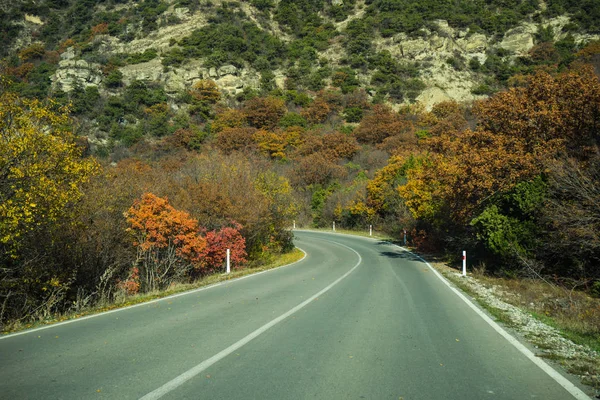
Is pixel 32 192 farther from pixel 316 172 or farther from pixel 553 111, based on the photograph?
pixel 316 172

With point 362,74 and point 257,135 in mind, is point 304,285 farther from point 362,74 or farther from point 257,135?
point 362,74

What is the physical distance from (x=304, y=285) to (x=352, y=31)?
4228 inches

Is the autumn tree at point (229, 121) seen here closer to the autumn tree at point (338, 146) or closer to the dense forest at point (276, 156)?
the dense forest at point (276, 156)

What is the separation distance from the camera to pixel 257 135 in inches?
2397

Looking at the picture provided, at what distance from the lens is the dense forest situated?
1070 centimetres

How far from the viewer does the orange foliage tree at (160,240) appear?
1462cm

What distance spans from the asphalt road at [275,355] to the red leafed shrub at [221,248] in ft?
26.9

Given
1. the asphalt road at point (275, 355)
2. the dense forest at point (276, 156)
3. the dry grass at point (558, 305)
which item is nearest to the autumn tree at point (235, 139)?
the dense forest at point (276, 156)

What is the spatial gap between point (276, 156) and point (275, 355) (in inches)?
2203

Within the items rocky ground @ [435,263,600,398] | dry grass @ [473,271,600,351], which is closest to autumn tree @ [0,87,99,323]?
rocky ground @ [435,263,600,398]

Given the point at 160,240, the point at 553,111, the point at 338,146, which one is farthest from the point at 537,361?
the point at 338,146

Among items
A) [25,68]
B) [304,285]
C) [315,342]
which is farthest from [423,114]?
[25,68]

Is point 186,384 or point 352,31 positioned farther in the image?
point 352,31

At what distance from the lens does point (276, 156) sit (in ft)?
199
